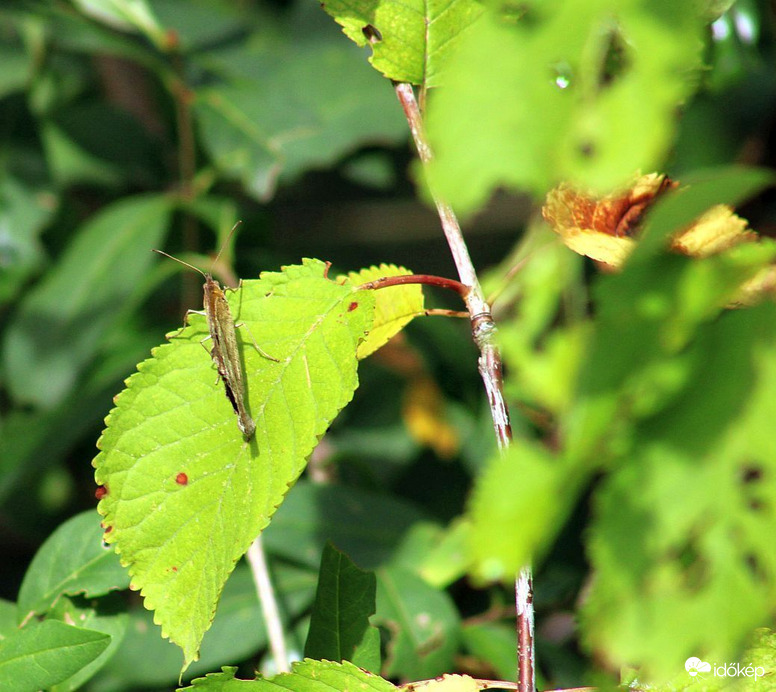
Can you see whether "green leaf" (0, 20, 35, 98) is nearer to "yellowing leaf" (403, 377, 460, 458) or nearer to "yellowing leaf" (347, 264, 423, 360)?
"yellowing leaf" (403, 377, 460, 458)

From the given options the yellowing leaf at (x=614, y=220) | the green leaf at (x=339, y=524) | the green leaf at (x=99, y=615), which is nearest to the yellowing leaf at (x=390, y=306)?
the yellowing leaf at (x=614, y=220)

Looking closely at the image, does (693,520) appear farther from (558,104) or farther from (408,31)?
(408,31)

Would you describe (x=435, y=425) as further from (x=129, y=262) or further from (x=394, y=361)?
(x=129, y=262)

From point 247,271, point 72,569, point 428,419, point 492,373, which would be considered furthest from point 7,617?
point 428,419

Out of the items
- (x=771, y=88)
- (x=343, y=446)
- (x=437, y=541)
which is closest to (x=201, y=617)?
(x=437, y=541)

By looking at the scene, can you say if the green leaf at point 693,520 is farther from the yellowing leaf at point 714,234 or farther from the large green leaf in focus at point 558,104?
the yellowing leaf at point 714,234

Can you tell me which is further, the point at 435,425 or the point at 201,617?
the point at 435,425

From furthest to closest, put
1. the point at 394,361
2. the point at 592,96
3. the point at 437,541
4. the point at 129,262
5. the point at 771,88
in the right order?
the point at 771,88 → the point at 394,361 → the point at 129,262 → the point at 437,541 → the point at 592,96

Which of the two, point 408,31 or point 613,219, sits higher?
point 408,31
